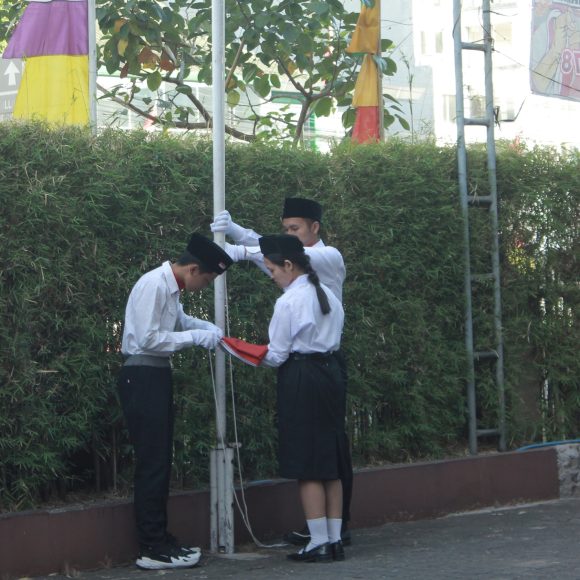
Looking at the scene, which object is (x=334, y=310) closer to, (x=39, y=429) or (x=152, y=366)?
(x=152, y=366)

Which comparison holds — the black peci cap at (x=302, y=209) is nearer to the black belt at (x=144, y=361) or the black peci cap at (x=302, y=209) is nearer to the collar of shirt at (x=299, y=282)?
the collar of shirt at (x=299, y=282)

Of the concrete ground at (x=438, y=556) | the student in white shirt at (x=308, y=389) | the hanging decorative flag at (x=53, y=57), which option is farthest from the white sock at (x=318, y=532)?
the hanging decorative flag at (x=53, y=57)

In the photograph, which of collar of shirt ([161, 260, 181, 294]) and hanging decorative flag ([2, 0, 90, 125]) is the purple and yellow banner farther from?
collar of shirt ([161, 260, 181, 294])

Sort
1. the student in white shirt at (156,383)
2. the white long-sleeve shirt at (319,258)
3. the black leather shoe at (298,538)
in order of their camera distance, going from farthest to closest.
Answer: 1. the black leather shoe at (298,538)
2. the white long-sleeve shirt at (319,258)
3. the student in white shirt at (156,383)

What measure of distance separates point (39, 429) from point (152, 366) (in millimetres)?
712

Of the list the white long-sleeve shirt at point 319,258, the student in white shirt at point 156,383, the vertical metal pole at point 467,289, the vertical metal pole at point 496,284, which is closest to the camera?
the student in white shirt at point 156,383

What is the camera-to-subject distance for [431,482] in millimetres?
8273

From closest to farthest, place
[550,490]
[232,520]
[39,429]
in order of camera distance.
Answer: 1. [39,429]
2. [232,520]
3. [550,490]

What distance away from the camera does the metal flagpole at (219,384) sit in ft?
22.4

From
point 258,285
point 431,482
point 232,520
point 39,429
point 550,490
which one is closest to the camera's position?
point 39,429

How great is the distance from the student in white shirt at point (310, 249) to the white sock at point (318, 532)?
496 mm

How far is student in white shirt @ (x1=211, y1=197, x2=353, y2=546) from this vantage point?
23.0 feet

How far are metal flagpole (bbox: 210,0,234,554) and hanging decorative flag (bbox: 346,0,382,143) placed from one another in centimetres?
262

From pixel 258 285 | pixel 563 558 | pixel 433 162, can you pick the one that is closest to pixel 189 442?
pixel 258 285
